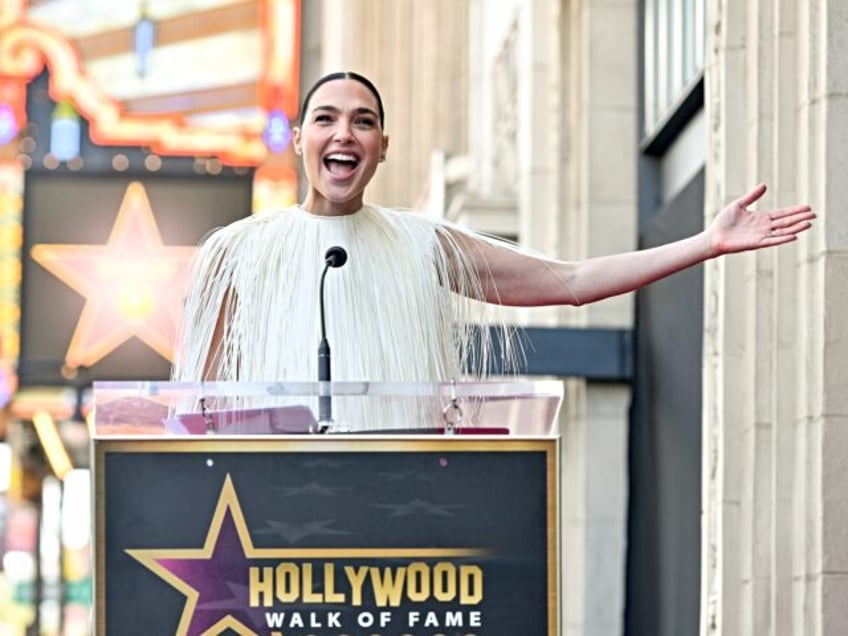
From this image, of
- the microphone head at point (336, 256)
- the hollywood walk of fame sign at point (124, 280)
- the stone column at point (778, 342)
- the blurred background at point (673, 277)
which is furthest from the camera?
the hollywood walk of fame sign at point (124, 280)

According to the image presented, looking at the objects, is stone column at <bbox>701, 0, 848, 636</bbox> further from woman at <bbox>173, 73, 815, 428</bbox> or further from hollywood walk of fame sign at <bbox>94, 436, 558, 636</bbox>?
hollywood walk of fame sign at <bbox>94, 436, 558, 636</bbox>

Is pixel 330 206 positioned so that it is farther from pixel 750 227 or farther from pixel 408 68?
pixel 408 68

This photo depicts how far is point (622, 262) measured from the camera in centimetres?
465

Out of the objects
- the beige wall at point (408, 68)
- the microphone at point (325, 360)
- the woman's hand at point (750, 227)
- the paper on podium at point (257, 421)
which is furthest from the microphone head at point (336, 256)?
the beige wall at point (408, 68)

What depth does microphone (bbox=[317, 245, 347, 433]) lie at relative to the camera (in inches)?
157

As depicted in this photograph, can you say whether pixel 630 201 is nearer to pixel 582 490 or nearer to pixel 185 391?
pixel 582 490

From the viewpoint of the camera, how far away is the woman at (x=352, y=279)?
4.67 metres

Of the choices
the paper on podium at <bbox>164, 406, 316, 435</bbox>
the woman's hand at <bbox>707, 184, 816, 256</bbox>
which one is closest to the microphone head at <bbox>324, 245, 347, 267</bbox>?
the paper on podium at <bbox>164, 406, 316, 435</bbox>

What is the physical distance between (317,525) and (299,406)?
0.78 ft

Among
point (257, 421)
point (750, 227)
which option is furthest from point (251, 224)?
point (750, 227)

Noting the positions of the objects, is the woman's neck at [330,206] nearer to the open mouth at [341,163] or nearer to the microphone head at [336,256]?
the open mouth at [341,163]

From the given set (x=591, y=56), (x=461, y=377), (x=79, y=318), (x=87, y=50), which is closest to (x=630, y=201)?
(x=591, y=56)

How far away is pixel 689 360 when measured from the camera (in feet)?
34.5

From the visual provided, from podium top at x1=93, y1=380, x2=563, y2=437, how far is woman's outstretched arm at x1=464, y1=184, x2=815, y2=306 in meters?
0.66
